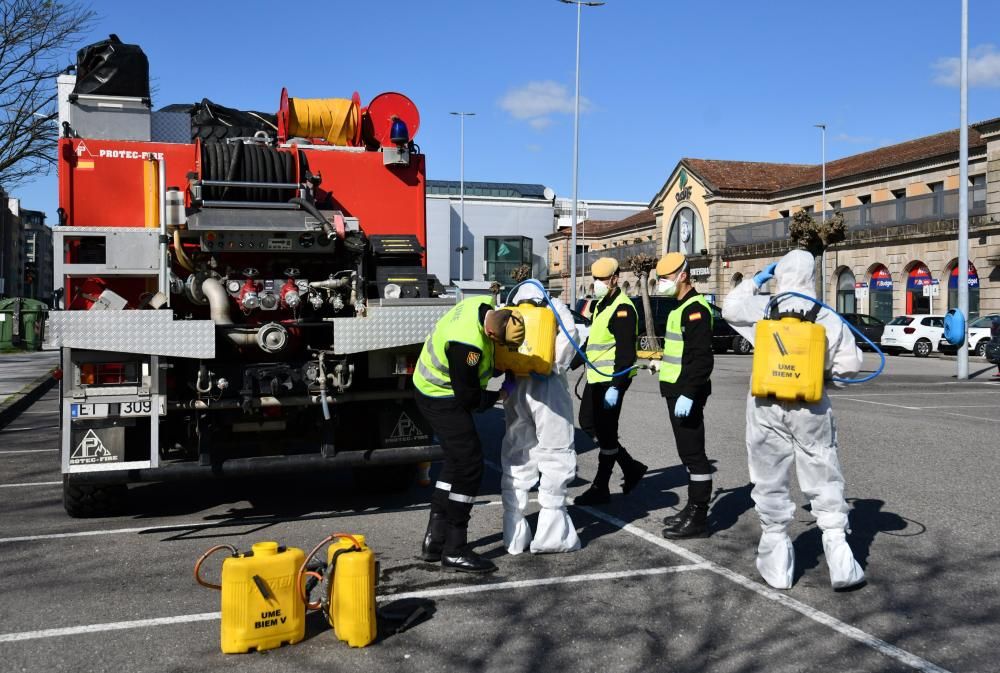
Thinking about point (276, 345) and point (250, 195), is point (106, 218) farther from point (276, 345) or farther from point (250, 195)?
point (276, 345)

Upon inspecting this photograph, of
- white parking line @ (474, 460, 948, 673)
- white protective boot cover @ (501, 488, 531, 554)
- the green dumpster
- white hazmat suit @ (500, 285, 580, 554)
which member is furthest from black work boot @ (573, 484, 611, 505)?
the green dumpster

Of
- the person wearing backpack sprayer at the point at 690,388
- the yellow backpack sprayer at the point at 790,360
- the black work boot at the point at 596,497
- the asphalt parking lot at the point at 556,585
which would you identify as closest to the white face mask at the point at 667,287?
the person wearing backpack sprayer at the point at 690,388

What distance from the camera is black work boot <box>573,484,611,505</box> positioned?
7648 millimetres

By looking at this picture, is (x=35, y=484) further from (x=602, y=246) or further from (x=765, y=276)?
(x=602, y=246)

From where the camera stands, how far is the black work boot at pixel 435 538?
586 cm

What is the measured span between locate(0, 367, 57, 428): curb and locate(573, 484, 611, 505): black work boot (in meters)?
7.60

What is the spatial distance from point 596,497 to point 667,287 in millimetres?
1859

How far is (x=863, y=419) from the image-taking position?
1361 centimetres

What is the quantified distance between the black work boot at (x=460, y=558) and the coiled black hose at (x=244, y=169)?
2924mm

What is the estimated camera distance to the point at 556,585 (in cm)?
545

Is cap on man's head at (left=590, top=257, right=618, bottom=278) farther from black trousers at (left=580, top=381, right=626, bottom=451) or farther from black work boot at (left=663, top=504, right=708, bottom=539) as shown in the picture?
black work boot at (left=663, top=504, right=708, bottom=539)

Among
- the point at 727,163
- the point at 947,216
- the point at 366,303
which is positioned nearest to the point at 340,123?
the point at 366,303

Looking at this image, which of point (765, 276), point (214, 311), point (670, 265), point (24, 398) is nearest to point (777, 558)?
point (765, 276)

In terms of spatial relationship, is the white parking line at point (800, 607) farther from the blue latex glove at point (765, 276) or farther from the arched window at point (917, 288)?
the arched window at point (917, 288)
